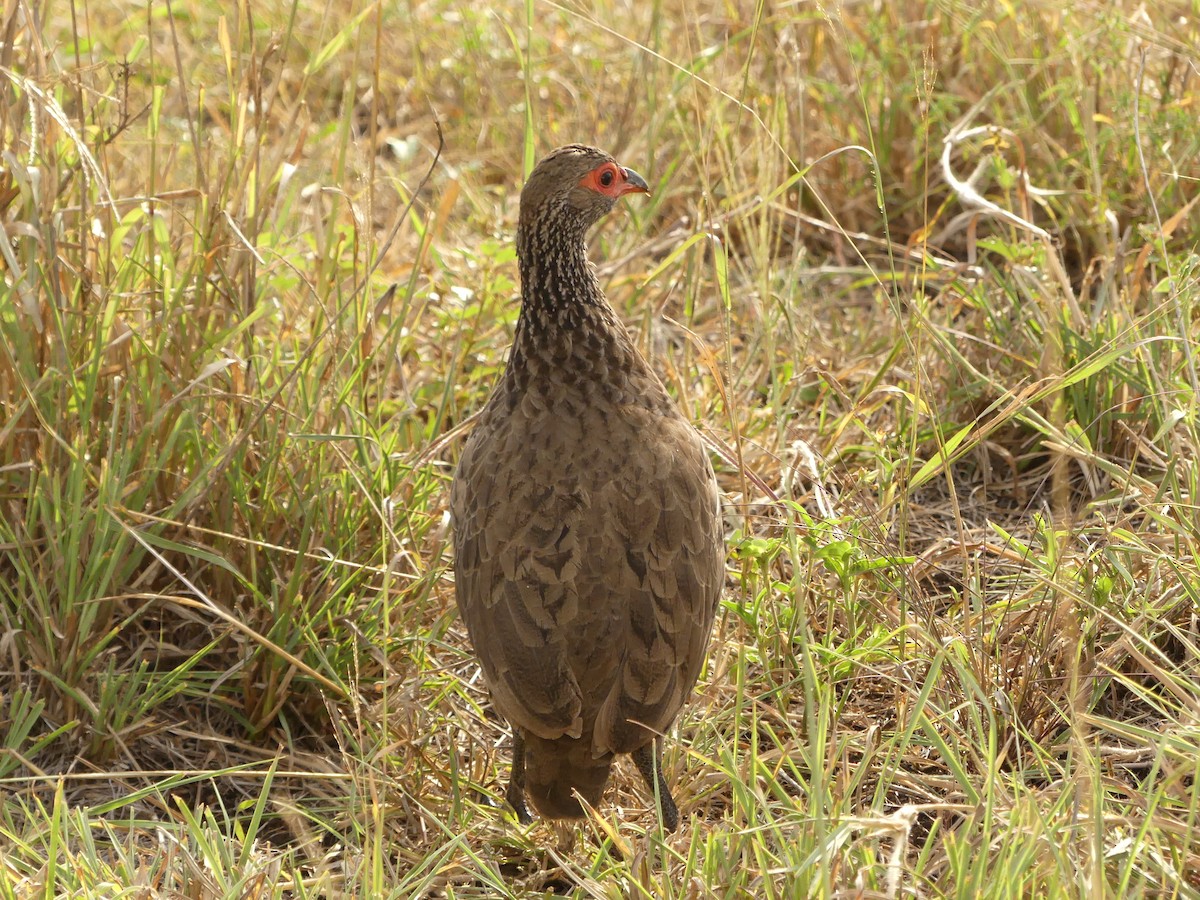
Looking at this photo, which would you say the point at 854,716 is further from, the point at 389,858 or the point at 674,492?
the point at 389,858

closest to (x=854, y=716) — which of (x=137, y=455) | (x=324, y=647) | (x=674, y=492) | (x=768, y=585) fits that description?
(x=768, y=585)

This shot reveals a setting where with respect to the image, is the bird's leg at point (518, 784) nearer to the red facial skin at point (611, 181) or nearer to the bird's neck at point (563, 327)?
the bird's neck at point (563, 327)

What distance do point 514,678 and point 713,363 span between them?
1.01 meters

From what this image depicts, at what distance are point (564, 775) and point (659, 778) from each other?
21 centimetres

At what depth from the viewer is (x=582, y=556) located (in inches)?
125

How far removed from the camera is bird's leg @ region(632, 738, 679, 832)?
3.20m

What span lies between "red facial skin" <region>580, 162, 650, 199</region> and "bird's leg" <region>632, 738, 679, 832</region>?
1.36 meters

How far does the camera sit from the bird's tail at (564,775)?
3139mm

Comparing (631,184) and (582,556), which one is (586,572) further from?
(631,184)

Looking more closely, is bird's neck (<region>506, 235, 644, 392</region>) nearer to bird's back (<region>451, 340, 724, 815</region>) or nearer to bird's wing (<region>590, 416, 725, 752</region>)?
bird's back (<region>451, 340, 724, 815</region>)

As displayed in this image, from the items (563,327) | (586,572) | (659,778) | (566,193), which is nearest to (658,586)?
(586,572)

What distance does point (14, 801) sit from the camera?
350 cm

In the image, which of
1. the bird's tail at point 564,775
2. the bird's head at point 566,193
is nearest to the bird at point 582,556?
the bird's tail at point 564,775

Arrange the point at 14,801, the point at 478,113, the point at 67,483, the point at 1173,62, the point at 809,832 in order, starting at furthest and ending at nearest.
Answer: the point at 478,113
the point at 1173,62
the point at 67,483
the point at 14,801
the point at 809,832
